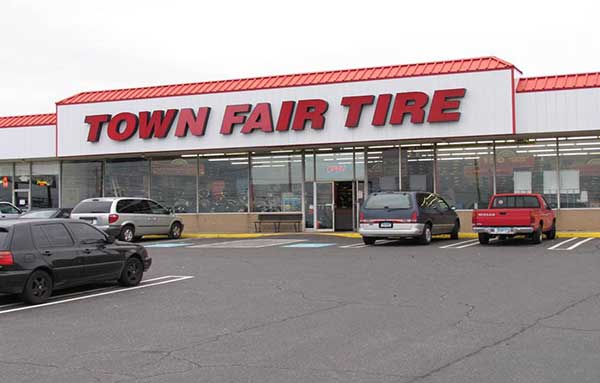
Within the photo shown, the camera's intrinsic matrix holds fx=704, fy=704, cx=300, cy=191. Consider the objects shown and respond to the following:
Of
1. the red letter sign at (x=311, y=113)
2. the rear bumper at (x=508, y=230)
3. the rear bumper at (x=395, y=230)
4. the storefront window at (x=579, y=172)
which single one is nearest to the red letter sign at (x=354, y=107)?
the red letter sign at (x=311, y=113)

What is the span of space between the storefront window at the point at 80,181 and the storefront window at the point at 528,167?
700 inches

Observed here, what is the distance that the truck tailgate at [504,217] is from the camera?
20000 mm

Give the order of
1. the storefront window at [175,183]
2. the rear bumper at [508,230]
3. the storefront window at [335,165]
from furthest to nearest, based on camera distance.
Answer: the storefront window at [175,183] < the storefront window at [335,165] < the rear bumper at [508,230]

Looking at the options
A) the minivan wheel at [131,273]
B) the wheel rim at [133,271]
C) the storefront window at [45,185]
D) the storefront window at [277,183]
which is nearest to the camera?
the minivan wheel at [131,273]

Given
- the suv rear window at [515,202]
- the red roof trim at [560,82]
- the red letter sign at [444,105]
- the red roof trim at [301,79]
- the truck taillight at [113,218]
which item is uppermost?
the red roof trim at [301,79]

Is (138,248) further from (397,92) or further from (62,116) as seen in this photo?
(62,116)

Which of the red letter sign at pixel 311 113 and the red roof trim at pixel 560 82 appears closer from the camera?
the red roof trim at pixel 560 82

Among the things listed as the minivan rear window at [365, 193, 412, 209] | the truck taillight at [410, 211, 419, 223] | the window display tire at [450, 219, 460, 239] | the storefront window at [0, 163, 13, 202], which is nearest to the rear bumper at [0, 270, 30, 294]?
the minivan rear window at [365, 193, 412, 209]

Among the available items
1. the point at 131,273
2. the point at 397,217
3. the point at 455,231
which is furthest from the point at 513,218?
the point at 131,273

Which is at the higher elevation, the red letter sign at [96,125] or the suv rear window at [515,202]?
the red letter sign at [96,125]

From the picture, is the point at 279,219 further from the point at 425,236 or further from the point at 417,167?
the point at 425,236

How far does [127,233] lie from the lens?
24547 mm

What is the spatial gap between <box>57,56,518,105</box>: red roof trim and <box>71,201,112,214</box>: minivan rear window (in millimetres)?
6202

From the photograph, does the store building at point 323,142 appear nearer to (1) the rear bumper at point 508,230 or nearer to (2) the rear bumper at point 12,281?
(1) the rear bumper at point 508,230
